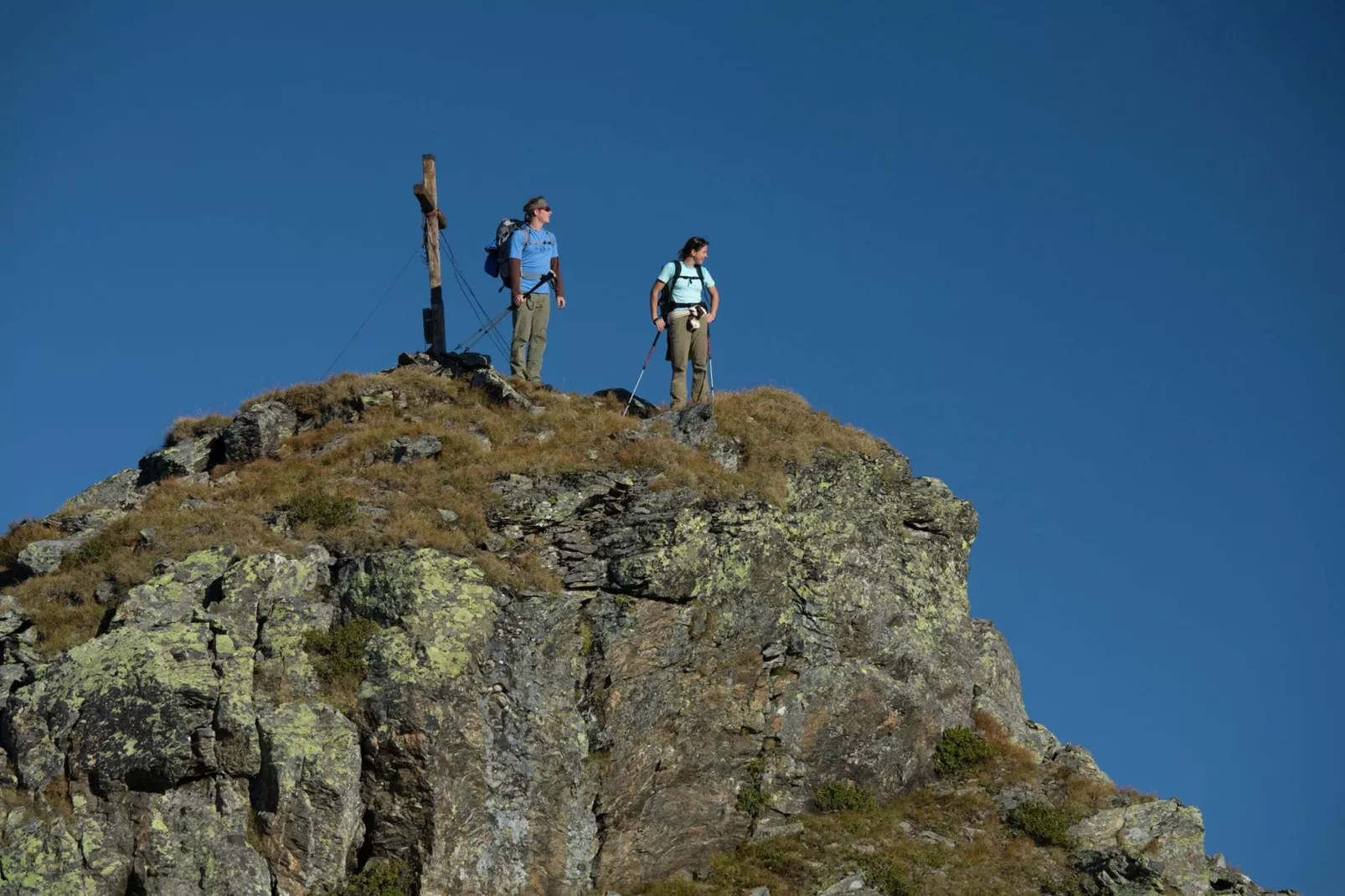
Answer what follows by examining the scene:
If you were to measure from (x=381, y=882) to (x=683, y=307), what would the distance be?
48.7 feet

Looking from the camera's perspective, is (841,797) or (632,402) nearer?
(841,797)

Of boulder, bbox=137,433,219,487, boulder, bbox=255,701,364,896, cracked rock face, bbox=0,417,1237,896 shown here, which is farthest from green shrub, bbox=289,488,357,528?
boulder, bbox=255,701,364,896

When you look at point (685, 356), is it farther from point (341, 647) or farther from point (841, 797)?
point (341, 647)

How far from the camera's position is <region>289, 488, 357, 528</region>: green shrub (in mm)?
24922

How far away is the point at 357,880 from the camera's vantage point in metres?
20.3

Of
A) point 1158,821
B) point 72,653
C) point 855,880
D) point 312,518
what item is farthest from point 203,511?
point 1158,821

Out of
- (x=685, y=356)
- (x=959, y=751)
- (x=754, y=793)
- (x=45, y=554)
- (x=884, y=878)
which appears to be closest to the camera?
(x=884, y=878)

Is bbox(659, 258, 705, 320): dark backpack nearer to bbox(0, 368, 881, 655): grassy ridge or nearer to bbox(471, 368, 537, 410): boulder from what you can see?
bbox(0, 368, 881, 655): grassy ridge

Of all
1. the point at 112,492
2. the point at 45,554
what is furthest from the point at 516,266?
the point at 45,554

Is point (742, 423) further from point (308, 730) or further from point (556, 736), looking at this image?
point (308, 730)

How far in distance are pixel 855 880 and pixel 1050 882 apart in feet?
11.0

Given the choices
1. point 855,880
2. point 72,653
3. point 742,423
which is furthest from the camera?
point 742,423

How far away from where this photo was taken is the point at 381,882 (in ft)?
66.9

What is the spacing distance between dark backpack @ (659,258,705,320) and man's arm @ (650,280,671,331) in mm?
157
